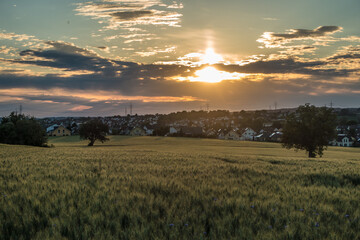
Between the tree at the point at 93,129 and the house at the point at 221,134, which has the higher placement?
the tree at the point at 93,129

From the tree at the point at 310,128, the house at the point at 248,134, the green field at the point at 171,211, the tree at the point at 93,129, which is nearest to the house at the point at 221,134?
the house at the point at 248,134

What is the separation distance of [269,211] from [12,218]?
15.9 ft

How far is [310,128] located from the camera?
44.4m

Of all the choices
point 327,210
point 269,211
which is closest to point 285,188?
point 327,210

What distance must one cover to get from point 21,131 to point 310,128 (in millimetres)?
65455

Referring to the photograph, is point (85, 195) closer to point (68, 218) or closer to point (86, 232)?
point (68, 218)

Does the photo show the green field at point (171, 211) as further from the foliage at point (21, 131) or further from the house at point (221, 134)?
the house at point (221, 134)

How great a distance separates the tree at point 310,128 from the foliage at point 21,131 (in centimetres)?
5986

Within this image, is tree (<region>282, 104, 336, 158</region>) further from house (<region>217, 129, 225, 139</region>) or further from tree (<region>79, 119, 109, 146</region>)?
house (<region>217, 129, 225, 139</region>)

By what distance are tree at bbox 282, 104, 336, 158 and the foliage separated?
5986 cm

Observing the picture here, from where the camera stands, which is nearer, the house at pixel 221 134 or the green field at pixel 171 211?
the green field at pixel 171 211

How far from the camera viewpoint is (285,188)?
7.72 metres

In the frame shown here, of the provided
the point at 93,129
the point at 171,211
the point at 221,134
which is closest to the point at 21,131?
the point at 93,129

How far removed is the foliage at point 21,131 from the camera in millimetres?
65625
